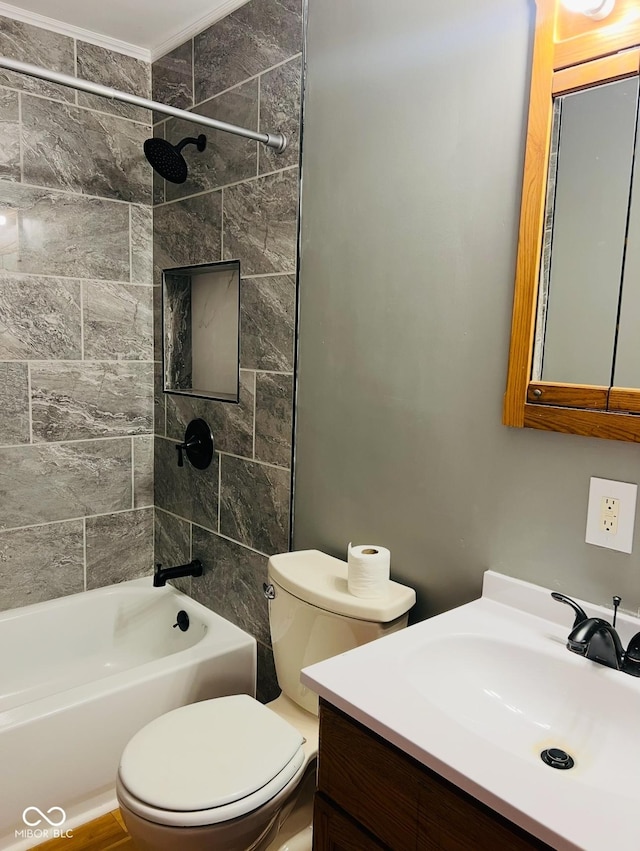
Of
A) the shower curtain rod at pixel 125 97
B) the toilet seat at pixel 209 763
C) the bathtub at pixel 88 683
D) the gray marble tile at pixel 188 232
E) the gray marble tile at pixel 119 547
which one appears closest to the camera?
the toilet seat at pixel 209 763

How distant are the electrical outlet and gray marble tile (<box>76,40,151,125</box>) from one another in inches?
88.1

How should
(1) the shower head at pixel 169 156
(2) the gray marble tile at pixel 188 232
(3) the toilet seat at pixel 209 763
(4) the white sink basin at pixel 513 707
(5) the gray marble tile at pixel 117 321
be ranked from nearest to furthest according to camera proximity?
(4) the white sink basin at pixel 513 707 → (3) the toilet seat at pixel 209 763 → (1) the shower head at pixel 169 156 → (2) the gray marble tile at pixel 188 232 → (5) the gray marble tile at pixel 117 321

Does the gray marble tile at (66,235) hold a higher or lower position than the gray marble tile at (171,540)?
higher

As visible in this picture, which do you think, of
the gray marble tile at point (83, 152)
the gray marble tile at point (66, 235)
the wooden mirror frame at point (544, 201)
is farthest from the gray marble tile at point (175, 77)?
the wooden mirror frame at point (544, 201)

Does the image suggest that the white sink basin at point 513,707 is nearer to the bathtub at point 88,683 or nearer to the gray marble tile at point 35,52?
the bathtub at point 88,683

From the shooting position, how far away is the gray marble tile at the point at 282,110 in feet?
6.24

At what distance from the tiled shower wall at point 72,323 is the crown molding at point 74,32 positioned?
0.03 m

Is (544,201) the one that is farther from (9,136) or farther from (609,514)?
(9,136)

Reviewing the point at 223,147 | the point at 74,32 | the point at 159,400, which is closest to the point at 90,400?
the point at 159,400

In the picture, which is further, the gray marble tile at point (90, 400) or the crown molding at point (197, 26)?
the gray marble tile at point (90, 400)

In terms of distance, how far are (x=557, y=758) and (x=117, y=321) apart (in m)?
2.21

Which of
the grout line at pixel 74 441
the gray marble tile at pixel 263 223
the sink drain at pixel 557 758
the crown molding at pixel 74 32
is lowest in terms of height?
the sink drain at pixel 557 758

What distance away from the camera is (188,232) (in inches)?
95.4

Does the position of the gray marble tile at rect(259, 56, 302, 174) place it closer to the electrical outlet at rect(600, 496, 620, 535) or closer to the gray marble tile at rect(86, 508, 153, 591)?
the electrical outlet at rect(600, 496, 620, 535)
